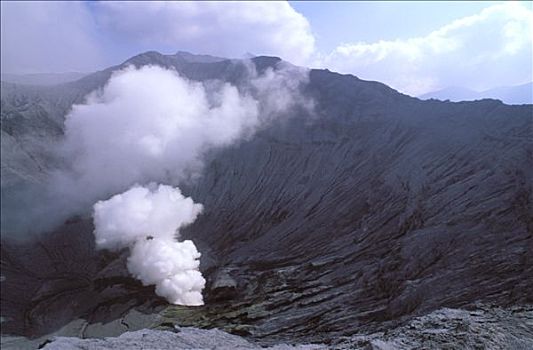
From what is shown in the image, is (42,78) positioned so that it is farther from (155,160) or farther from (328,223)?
(328,223)

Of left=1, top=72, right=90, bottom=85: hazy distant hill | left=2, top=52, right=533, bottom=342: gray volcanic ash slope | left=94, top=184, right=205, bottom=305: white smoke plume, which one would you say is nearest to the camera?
left=2, top=52, right=533, bottom=342: gray volcanic ash slope

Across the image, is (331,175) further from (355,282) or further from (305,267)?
(355,282)

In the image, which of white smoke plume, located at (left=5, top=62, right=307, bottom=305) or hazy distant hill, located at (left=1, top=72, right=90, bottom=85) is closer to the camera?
white smoke plume, located at (left=5, top=62, right=307, bottom=305)

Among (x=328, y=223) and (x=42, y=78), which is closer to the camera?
(x=328, y=223)

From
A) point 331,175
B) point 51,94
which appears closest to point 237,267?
point 331,175

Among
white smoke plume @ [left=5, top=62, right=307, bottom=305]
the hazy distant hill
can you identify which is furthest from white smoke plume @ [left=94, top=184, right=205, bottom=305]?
the hazy distant hill

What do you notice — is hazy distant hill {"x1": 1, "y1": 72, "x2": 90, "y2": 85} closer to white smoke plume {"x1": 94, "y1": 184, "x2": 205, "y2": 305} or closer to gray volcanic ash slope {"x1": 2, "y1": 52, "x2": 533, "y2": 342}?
gray volcanic ash slope {"x1": 2, "y1": 52, "x2": 533, "y2": 342}

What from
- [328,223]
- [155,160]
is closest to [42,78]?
[155,160]
